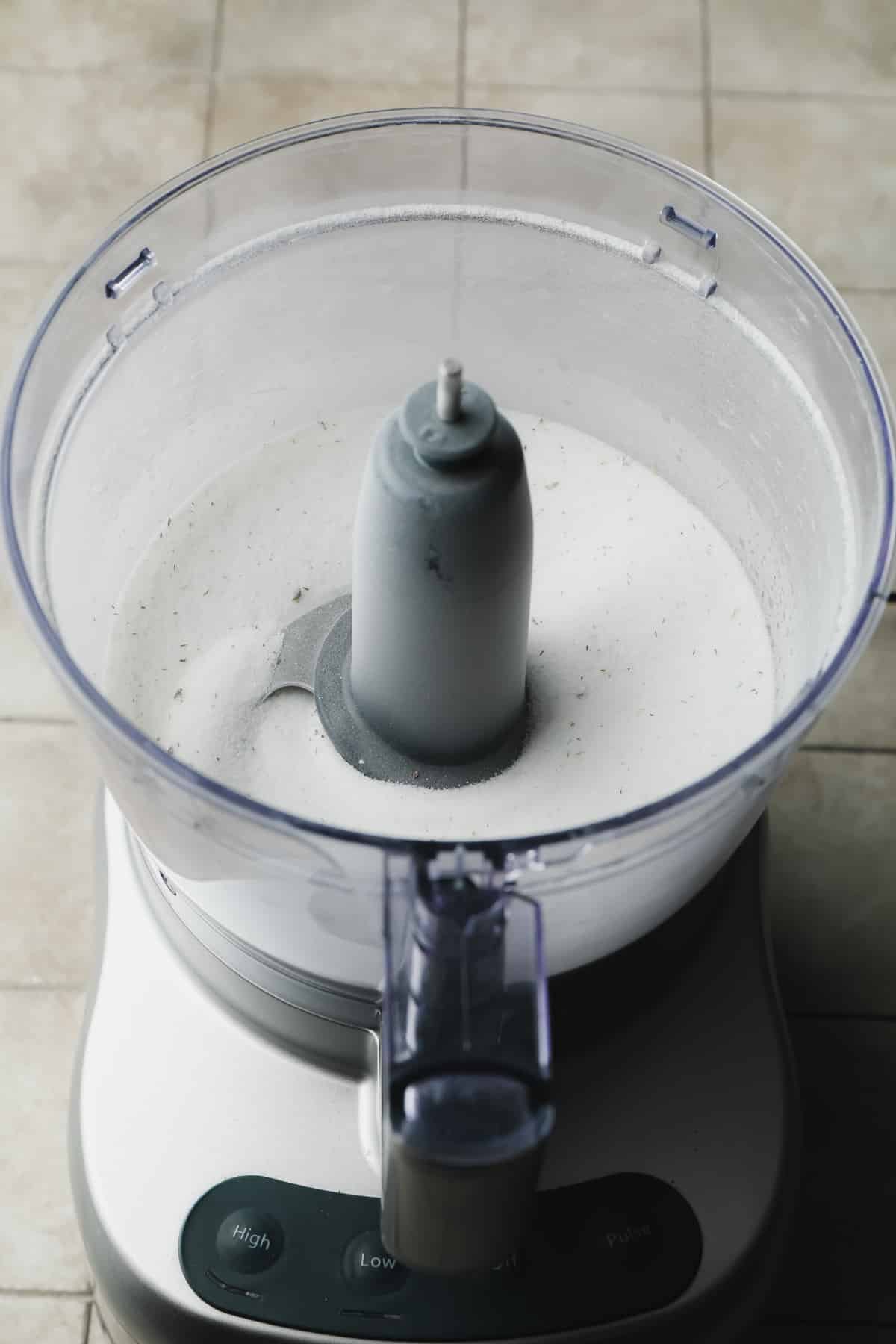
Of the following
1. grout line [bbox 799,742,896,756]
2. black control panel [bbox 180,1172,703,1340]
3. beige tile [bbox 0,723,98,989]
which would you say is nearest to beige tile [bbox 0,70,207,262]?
beige tile [bbox 0,723,98,989]

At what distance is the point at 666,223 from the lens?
2.04ft

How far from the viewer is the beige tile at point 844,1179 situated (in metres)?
0.76

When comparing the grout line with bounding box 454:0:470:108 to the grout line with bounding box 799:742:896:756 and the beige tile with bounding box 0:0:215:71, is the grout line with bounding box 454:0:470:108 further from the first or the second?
the grout line with bounding box 799:742:896:756

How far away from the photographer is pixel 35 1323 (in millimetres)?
750

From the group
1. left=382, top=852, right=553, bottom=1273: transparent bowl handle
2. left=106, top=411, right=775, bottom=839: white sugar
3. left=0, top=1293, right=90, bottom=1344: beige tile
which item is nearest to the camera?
left=382, top=852, right=553, bottom=1273: transparent bowl handle

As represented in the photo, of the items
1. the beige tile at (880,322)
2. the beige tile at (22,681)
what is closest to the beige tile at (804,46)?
the beige tile at (880,322)

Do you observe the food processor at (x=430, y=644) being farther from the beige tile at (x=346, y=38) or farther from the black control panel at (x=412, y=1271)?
the beige tile at (x=346, y=38)

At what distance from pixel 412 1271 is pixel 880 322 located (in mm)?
672

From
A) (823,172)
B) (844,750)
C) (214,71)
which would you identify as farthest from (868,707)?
(214,71)

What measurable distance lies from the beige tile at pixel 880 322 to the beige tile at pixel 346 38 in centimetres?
31

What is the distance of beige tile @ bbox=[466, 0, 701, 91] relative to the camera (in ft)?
3.50

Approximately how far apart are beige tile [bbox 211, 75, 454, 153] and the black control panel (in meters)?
0.70

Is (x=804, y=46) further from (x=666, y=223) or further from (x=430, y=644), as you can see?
(x=430, y=644)

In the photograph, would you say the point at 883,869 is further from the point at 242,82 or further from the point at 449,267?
the point at 242,82
